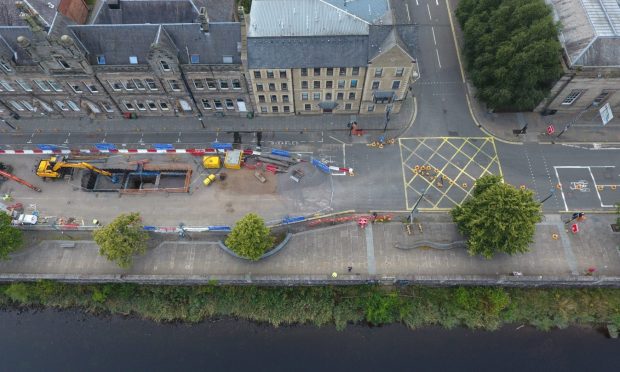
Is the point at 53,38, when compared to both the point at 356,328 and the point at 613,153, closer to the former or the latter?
the point at 356,328

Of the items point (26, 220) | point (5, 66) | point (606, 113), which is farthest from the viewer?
point (606, 113)

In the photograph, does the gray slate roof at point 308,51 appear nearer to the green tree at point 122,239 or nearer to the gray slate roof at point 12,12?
the green tree at point 122,239

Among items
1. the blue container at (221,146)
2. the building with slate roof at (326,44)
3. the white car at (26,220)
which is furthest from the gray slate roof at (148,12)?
the white car at (26,220)

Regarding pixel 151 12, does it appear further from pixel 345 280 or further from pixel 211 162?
pixel 345 280

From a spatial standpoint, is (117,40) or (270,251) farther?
(117,40)

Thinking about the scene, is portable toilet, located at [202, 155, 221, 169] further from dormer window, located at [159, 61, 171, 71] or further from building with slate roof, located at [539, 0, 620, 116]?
building with slate roof, located at [539, 0, 620, 116]

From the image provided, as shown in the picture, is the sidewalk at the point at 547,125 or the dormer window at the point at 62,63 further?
the sidewalk at the point at 547,125

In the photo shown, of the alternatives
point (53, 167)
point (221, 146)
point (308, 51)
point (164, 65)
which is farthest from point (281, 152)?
point (53, 167)
